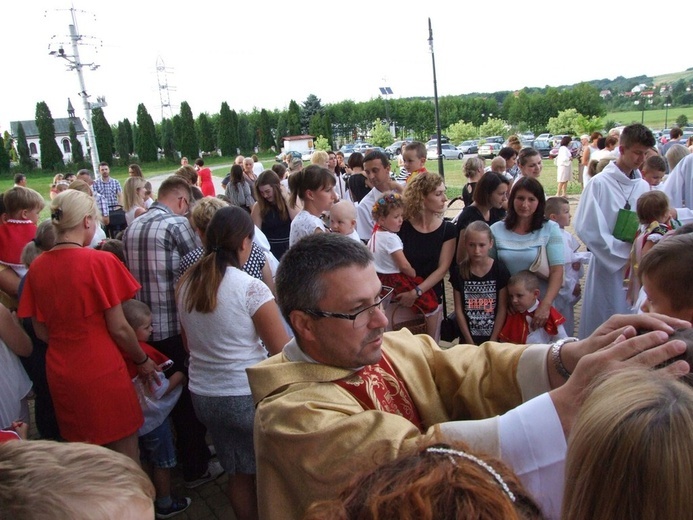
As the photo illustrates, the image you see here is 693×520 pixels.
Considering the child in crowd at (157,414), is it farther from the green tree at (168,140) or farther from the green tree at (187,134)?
the green tree at (168,140)

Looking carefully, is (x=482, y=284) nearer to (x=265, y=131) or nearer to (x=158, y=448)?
(x=158, y=448)

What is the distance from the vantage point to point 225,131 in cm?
5366

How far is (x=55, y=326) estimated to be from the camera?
111 inches

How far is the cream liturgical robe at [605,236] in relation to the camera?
172 inches

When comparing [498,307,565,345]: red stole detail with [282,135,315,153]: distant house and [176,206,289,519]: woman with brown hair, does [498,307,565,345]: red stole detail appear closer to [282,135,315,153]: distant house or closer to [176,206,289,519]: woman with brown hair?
[176,206,289,519]: woman with brown hair

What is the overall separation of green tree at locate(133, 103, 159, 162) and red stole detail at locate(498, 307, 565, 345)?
52002 millimetres

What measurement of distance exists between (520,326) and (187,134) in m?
52.4

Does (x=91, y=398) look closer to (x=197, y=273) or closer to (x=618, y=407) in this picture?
(x=197, y=273)

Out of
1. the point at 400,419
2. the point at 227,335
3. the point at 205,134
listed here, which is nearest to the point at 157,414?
the point at 227,335

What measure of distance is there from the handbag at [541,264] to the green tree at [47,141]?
160 ft

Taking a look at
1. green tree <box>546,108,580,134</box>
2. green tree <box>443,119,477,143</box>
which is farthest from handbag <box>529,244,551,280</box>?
green tree <box>443,119,477,143</box>

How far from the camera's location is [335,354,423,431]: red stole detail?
154 cm

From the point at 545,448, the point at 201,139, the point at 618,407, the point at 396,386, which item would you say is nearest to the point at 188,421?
the point at 396,386

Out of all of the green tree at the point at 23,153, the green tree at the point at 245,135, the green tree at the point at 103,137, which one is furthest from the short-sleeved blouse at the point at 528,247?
the green tree at the point at 245,135
